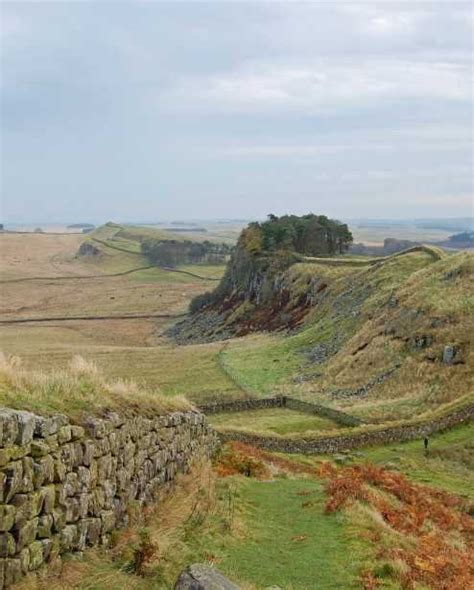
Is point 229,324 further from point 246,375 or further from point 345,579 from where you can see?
point 345,579

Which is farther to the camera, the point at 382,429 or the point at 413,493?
the point at 382,429

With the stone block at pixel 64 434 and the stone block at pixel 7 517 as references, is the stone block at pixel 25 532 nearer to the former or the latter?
the stone block at pixel 7 517

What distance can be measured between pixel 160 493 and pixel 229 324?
89037mm

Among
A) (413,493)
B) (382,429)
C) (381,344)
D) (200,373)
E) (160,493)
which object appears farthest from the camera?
(200,373)

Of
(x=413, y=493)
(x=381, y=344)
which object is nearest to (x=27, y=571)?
(x=413, y=493)

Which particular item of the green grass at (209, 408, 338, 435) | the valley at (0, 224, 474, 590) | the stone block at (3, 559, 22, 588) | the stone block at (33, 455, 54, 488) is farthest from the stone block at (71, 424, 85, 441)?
the green grass at (209, 408, 338, 435)

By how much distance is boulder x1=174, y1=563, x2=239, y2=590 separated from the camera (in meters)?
10.9

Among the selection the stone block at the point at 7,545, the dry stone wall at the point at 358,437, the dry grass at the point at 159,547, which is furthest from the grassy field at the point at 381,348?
the stone block at the point at 7,545

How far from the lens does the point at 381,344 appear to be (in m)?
58.8

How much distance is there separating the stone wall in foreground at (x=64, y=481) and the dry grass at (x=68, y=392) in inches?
14.1

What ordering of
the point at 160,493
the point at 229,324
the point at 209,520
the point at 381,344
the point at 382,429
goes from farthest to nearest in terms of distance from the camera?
1. the point at 229,324
2. the point at 381,344
3. the point at 382,429
4. the point at 160,493
5. the point at 209,520

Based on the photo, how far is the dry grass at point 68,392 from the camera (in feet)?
40.7

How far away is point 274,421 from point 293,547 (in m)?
30.3

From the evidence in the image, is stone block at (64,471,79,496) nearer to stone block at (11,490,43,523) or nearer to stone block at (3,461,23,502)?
stone block at (11,490,43,523)
